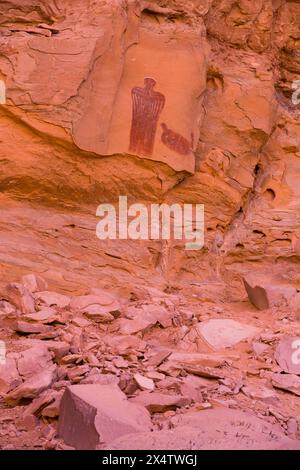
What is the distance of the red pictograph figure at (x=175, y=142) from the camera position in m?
5.69

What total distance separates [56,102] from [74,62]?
1.38ft

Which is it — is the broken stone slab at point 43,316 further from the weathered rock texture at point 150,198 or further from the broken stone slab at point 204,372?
the broken stone slab at point 204,372

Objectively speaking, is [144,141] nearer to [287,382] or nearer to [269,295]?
[269,295]

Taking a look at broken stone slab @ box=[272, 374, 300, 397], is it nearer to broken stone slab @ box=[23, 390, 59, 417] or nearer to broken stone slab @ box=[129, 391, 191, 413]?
broken stone slab @ box=[129, 391, 191, 413]

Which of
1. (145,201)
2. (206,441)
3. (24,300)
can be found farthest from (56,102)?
(206,441)

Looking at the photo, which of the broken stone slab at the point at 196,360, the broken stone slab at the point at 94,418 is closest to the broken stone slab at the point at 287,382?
the broken stone slab at the point at 196,360

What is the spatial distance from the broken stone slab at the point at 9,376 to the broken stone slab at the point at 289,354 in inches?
68.4

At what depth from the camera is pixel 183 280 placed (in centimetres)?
582

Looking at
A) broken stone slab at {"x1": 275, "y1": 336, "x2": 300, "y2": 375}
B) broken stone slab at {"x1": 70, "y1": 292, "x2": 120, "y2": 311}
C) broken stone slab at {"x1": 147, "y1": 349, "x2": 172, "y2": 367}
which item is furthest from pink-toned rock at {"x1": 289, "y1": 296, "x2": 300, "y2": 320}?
broken stone slab at {"x1": 147, "y1": 349, "x2": 172, "y2": 367}

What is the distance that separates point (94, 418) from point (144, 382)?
2.25ft

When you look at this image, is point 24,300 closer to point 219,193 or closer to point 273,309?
point 273,309

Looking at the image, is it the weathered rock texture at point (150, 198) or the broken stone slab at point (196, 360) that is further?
the broken stone slab at point (196, 360)

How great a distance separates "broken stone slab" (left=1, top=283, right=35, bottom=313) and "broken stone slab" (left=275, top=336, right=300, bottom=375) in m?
1.77

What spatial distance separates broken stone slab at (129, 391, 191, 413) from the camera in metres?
2.78
